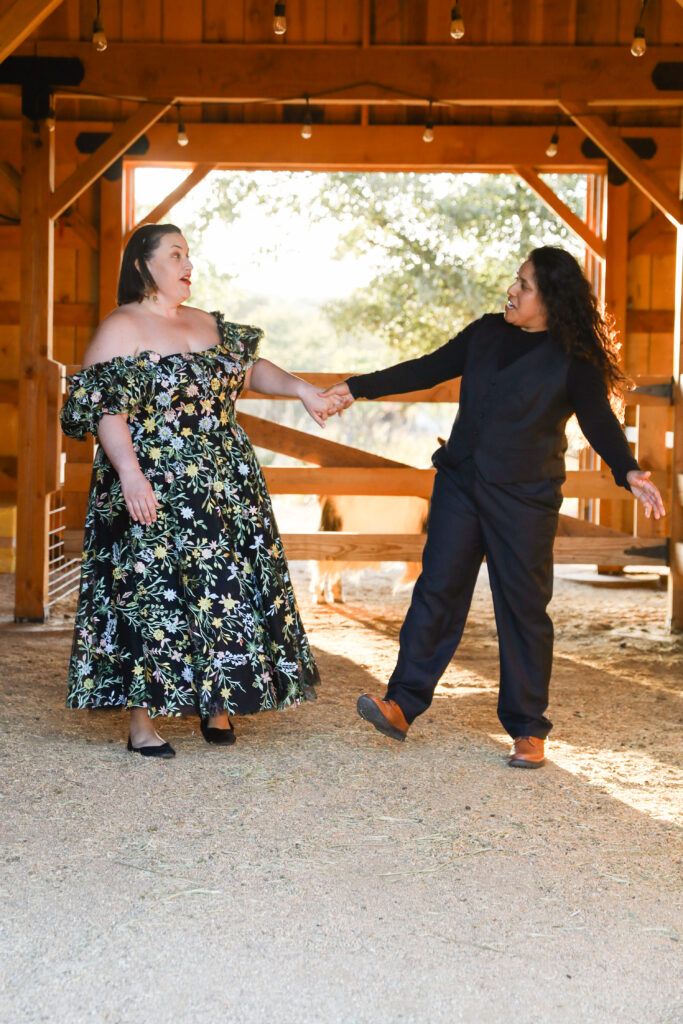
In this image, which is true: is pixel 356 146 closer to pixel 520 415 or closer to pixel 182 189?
pixel 182 189

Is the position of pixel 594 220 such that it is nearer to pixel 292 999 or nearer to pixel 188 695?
pixel 188 695

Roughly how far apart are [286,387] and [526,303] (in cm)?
88

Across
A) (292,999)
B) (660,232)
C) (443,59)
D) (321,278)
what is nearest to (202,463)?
(292,999)

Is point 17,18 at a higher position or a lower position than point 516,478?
higher

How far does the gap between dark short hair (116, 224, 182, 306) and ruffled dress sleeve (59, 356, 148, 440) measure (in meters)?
0.26

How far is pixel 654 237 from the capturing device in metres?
9.35

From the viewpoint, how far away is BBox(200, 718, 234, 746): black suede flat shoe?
379cm

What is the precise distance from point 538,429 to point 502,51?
344 cm

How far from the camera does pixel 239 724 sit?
4098 millimetres

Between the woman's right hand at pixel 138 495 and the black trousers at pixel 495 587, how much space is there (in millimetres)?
883

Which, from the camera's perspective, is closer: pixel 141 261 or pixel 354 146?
pixel 141 261

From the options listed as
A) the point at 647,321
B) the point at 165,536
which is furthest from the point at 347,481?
the point at 647,321

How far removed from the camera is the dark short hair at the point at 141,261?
357 centimetres

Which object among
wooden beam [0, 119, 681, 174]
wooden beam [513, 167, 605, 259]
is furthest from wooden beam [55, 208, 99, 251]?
wooden beam [513, 167, 605, 259]
